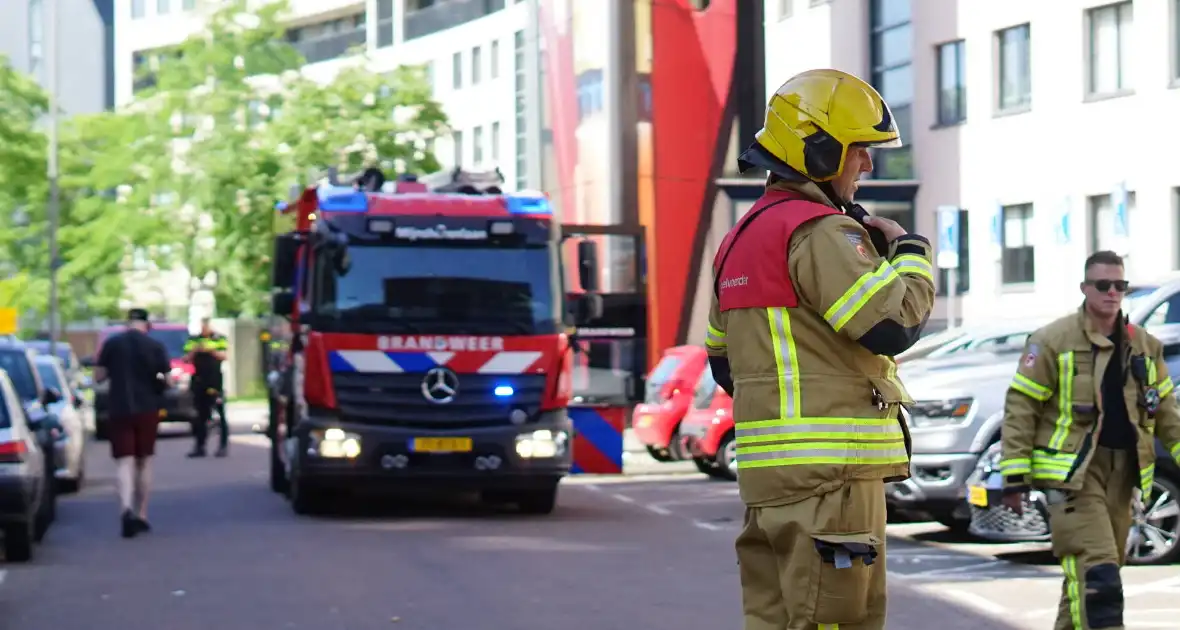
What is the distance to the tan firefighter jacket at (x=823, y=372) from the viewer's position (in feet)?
15.8

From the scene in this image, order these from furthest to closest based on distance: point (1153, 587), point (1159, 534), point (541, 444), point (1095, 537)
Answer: point (541, 444), point (1159, 534), point (1153, 587), point (1095, 537)

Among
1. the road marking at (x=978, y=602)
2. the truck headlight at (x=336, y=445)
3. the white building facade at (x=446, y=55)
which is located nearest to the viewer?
the road marking at (x=978, y=602)

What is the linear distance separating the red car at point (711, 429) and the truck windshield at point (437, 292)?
16.0ft

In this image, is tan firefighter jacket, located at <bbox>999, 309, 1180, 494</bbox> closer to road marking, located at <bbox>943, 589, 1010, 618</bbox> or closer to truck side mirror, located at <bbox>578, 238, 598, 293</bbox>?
road marking, located at <bbox>943, 589, 1010, 618</bbox>

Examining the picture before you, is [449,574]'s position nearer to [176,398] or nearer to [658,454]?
[658,454]

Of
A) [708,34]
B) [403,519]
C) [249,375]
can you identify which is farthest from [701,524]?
[249,375]

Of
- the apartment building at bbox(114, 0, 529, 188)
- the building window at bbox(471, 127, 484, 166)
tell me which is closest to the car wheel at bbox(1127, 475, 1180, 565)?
the apartment building at bbox(114, 0, 529, 188)

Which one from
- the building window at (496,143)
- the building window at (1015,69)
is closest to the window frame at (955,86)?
the building window at (1015,69)

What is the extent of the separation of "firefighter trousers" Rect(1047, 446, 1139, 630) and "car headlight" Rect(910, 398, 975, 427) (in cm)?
601

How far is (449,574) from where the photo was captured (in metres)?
12.7

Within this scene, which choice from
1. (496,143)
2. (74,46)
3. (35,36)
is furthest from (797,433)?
(74,46)

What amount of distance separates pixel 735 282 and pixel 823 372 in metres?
0.31

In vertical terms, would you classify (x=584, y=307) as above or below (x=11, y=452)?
above

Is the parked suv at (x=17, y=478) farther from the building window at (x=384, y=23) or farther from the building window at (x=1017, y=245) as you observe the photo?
the building window at (x=384, y=23)
